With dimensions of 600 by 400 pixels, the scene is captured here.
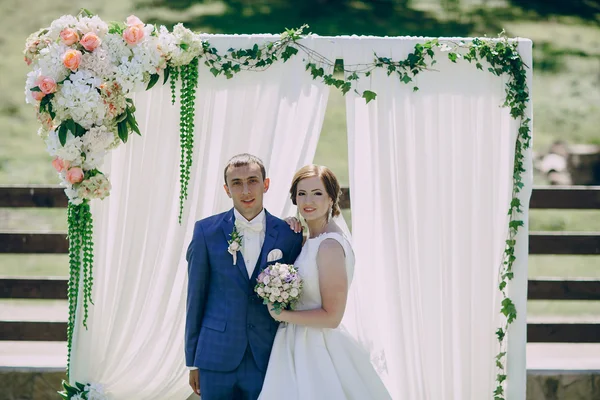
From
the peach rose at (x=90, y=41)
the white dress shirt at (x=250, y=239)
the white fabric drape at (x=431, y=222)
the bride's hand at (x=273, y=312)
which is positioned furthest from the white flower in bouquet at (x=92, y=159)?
the white fabric drape at (x=431, y=222)

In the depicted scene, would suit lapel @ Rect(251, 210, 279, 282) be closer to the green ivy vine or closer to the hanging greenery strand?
the hanging greenery strand

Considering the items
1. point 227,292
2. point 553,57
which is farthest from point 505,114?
point 553,57

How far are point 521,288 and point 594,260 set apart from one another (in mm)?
5412

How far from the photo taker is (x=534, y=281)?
5.68 m

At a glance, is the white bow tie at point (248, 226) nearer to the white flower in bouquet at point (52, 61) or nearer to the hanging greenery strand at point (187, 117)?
the hanging greenery strand at point (187, 117)

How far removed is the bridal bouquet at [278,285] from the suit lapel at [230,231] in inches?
6.3

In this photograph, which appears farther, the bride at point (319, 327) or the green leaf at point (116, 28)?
the green leaf at point (116, 28)

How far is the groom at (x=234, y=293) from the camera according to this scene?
12.9ft

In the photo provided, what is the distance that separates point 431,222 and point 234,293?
1.32 metres

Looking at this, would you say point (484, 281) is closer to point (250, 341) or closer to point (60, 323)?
point (250, 341)

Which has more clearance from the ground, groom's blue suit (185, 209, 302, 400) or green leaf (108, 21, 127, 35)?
green leaf (108, 21, 127, 35)

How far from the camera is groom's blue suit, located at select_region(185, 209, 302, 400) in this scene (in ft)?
12.9

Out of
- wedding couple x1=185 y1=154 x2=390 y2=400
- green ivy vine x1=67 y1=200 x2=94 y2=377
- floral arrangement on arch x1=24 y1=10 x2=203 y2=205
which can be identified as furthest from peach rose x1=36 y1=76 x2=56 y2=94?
wedding couple x1=185 y1=154 x2=390 y2=400

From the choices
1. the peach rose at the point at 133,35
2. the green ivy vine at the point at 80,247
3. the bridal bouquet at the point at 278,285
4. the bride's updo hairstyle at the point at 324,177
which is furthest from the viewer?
the green ivy vine at the point at 80,247
